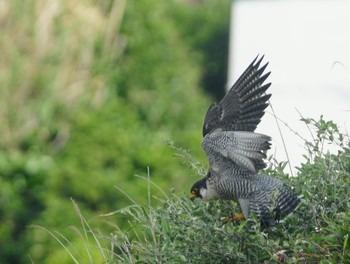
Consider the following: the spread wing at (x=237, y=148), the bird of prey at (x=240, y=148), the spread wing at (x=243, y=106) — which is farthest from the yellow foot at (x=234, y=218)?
the spread wing at (x=243, y=106)

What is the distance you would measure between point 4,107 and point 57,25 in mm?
1362

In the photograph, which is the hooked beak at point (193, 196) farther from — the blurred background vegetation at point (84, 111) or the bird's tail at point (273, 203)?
the blurred background vegetation at point (84, 111)

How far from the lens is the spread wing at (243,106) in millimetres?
5059

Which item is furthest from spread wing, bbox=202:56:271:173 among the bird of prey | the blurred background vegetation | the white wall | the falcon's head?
the white wall

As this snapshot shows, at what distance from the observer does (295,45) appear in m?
14.0

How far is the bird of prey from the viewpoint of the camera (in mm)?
4883

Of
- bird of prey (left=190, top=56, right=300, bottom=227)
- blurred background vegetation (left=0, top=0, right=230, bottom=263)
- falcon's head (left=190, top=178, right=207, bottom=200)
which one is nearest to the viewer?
bird of prey (left=190, top=56, right=300, bottom=227)

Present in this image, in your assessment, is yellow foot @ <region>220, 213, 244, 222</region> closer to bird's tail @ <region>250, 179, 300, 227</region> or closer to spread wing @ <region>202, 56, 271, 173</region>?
bird's tail @ <region>250, 179, 300, 227</region>

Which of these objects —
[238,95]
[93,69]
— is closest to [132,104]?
[93,69]

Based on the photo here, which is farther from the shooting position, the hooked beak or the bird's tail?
the hooked beak

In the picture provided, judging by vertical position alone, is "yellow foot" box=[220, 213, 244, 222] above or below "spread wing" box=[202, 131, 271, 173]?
below

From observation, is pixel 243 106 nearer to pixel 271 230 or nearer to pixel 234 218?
pixel 234 218

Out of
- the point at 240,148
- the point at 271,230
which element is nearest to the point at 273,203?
the point at 271,230

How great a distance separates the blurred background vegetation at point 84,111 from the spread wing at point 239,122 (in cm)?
493
